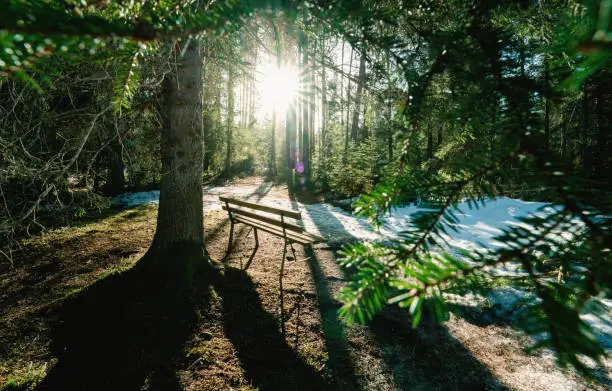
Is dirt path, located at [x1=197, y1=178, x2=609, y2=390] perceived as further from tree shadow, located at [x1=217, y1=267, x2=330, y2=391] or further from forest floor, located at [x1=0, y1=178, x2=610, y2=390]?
tree shadow, located at [x1=217, y1=267, x2=330, y2=391]

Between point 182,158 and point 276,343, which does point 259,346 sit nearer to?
point 276,343

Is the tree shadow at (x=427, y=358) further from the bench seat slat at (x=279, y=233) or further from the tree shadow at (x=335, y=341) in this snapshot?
the bench seat slat at (x=279, y=233)

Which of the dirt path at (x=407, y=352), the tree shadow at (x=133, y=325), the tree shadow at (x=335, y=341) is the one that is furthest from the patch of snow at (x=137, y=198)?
the tree shadow at (x=335, y=341)

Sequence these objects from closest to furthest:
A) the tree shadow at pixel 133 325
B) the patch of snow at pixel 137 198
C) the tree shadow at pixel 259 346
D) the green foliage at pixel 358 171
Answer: the tree shadow at pixel 133 325
the tree shadow at pixel 259 346
the patch of snow at pixel 137 198
the green foliage at pixel 358 171

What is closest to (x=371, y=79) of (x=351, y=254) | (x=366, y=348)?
(x=351, y=254)

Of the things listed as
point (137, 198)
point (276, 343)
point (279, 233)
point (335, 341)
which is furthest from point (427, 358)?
point (137, 198)

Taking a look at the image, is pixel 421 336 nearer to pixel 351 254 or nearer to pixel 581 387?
pixel 581 387

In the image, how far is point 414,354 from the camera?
9.73 ft

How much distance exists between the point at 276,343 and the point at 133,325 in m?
1.51

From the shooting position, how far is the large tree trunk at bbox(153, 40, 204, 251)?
3.61m

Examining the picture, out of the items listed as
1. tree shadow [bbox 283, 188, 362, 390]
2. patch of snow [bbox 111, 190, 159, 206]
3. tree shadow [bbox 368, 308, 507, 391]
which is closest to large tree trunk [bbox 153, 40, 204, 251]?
tree shadow [bbox 283, 188, 362, 390]

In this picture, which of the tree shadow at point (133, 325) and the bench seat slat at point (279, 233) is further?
the bench seat slat at point (279, 233)

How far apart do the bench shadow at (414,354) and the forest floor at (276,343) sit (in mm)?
11

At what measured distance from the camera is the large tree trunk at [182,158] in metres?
3.61
